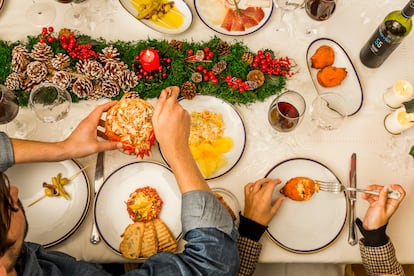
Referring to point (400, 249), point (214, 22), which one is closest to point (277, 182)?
point (400, 249)

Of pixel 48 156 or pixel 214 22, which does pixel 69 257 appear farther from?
pixel 214 22

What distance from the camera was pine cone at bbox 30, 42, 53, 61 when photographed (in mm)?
1256

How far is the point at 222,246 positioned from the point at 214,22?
69cm

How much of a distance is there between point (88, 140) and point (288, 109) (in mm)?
562

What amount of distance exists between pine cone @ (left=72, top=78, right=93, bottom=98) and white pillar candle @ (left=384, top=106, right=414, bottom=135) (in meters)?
0.88

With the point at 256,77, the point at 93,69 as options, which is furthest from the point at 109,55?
the point at 256,77

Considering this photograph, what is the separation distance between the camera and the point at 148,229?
1.16m

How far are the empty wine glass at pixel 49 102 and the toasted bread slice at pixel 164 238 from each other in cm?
41

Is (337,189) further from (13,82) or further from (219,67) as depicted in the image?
(13,82)

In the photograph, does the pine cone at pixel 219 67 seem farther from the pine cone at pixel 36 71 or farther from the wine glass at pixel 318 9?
the pine cone at pixel 36 71

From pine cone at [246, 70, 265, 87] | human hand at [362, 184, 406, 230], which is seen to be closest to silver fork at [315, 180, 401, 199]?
human hand at [362, 184, 406, 230]

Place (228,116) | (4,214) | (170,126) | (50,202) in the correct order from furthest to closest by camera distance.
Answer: (228,116)
(50,202)
(170,126)
(4,214)

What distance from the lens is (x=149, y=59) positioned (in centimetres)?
125

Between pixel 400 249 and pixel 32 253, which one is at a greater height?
pixel 400 249
